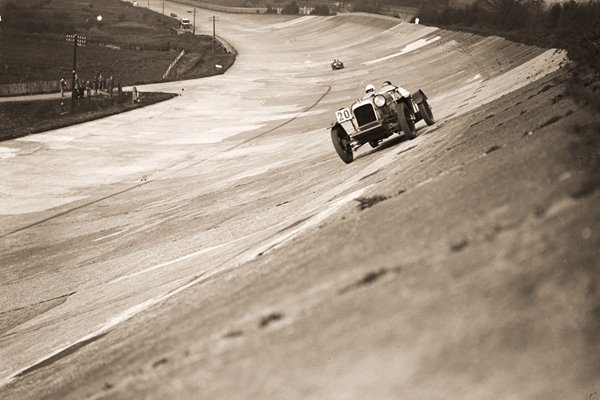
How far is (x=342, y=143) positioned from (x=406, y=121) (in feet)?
6.07

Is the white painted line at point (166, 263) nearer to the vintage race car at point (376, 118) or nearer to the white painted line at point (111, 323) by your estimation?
the white painted line at point (111, 323)

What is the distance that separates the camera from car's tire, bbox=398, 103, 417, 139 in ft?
52.0

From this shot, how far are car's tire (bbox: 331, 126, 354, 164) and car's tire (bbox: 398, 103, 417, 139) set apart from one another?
161 cm

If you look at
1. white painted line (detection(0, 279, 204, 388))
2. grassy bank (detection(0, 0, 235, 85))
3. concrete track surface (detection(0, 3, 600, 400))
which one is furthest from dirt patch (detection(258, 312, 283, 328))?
grassy bank (detection(0, 0, 235, 85))

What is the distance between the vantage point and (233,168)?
28.0m

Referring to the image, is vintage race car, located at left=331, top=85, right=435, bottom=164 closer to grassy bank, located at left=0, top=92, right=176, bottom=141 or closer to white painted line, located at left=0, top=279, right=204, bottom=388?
white painted line, located at left=0, top=279, right=204, bottom=388

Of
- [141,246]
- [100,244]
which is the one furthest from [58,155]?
[141,246]

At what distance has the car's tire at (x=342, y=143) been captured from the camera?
1705 cm

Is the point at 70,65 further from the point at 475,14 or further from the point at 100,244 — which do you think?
the point at 100,244

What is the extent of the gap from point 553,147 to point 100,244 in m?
14.4

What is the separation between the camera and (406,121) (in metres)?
15.9

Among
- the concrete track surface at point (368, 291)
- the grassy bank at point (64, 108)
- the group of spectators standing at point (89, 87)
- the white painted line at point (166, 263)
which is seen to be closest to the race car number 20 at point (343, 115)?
the concrete track surface at point (368, 291)

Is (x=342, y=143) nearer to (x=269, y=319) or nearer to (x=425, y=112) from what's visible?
(x=425, y=112)

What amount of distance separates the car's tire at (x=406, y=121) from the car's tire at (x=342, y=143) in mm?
1605
